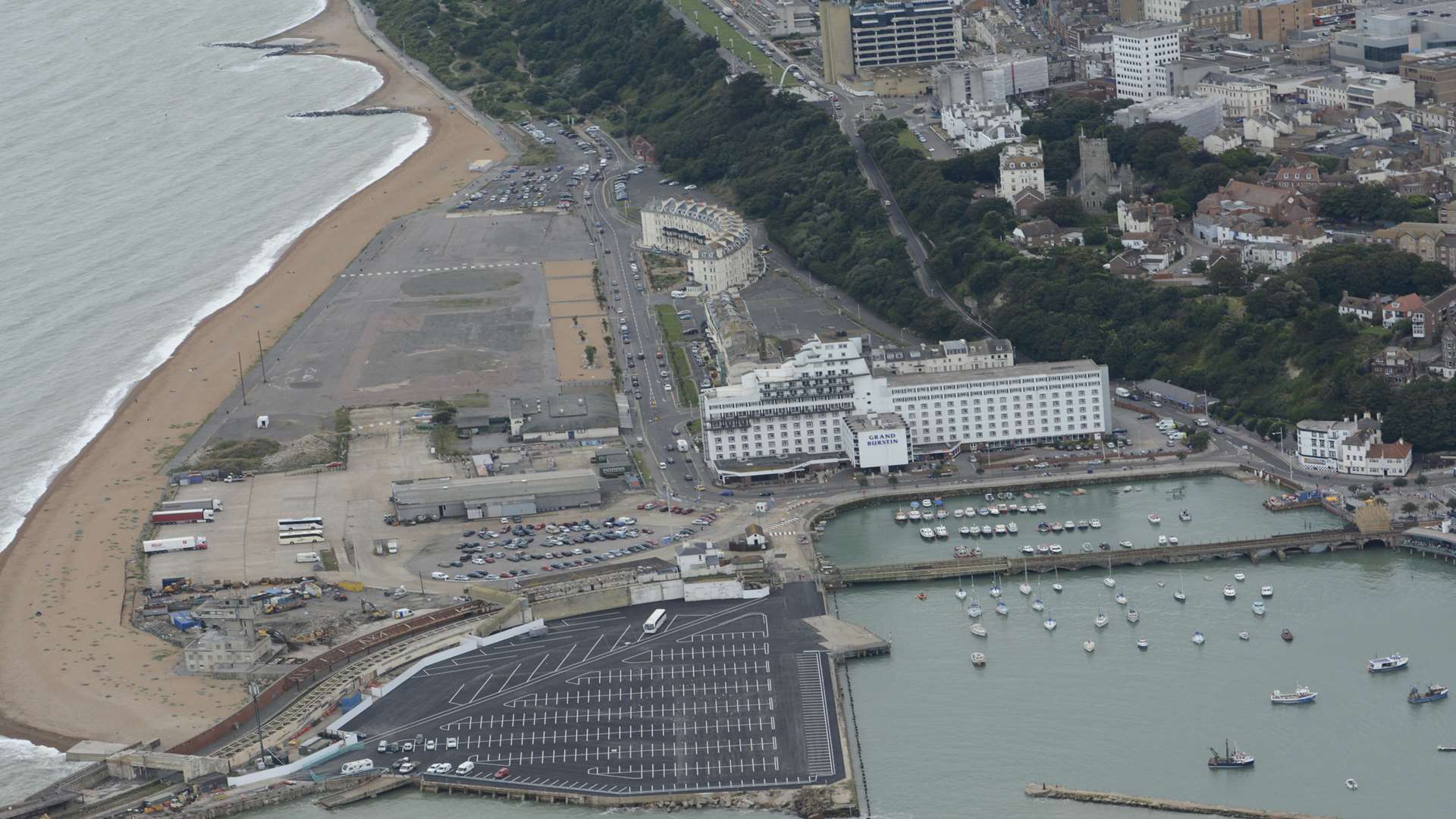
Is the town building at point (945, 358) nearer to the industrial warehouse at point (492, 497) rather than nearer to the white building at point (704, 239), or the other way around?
the industrial warehouse at point (492, 497)

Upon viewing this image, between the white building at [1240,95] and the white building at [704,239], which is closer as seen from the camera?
the white building at [704,239]

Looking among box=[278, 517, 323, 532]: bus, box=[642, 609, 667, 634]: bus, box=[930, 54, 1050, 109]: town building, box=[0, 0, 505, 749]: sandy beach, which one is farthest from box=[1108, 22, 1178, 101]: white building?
box=[642, 609, 667, 634]: bus

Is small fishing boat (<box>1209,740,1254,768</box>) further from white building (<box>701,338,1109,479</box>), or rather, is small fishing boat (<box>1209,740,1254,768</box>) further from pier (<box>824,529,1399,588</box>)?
white building (<box>701,338,1109,479</box>)

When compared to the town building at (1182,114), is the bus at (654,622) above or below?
below

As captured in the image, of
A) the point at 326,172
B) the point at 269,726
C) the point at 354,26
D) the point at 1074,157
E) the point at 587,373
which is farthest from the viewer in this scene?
the point at 354,26

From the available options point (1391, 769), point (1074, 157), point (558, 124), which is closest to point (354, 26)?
point (558, 124)

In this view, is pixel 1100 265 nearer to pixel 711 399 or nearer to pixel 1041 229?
pixel 1041 229

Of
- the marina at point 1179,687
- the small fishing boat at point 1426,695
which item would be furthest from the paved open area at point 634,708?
the small fishing boat at point 1426,695
